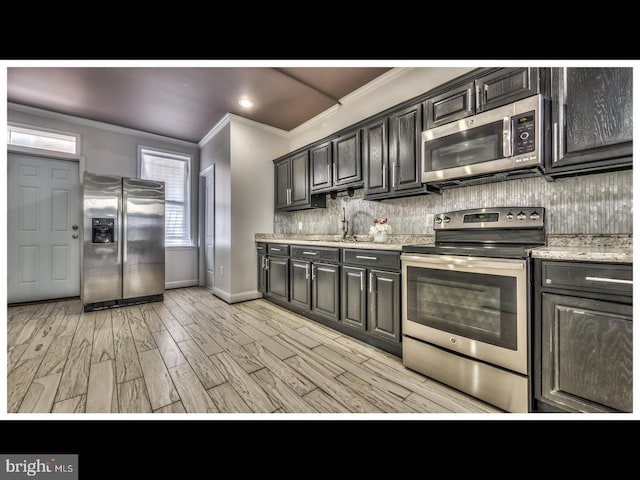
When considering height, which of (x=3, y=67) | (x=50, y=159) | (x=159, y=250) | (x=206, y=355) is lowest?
(x=206, y=355)

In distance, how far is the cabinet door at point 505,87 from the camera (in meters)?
1.56

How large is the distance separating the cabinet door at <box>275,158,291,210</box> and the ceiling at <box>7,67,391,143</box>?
0.62 meters

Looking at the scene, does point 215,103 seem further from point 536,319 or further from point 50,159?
point 536,319

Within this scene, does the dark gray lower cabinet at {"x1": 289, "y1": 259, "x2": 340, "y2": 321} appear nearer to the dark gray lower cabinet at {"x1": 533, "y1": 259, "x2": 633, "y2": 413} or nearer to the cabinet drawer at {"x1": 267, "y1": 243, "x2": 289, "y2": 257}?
the cabinet drawer at {"x1": 267, "y1": 243, "x2": 289, "y2": 257}

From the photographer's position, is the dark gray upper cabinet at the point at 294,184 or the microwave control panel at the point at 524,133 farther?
the dark gray upper cabinet at the point at 294,184

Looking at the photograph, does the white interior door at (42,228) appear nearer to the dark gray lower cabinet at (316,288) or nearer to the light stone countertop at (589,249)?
the dark gray lower cabinet at (316,288)

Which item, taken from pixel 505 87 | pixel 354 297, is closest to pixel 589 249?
pixel 505 87

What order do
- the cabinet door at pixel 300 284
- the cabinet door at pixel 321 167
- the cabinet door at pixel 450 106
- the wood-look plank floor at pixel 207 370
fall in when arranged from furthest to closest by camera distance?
the cabinet door at pixel 321 167
the cabinet door at pixel 300 284
the cabinet door at pixel 450 106
the wood-look plank floor at pixel 207 370

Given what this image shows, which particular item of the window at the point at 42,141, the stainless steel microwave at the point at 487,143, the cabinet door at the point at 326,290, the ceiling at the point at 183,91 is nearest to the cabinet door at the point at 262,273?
the cabinet door at the point at 326,290

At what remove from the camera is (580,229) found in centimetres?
158

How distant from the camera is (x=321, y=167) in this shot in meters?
3.10

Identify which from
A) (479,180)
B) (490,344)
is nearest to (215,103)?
(479,180)

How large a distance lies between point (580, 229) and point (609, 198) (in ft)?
0.70

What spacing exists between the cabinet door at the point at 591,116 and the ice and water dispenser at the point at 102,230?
176 inches
